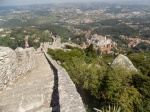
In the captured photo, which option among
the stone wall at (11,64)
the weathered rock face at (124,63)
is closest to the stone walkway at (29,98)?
the stone wall at (11,64)

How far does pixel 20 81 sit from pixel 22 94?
2.29 m

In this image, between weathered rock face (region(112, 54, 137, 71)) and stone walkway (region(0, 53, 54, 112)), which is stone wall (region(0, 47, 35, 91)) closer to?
stone walkway (region(0, 53, 54, 112))

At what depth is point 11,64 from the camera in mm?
8383

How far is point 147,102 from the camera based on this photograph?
992 centimetres

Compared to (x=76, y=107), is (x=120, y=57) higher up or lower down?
lower down

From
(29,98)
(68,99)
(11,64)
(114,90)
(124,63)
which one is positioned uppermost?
(68,99)

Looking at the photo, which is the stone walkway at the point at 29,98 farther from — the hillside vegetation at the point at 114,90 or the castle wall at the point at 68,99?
the hillside vegetation at the point at 114,90

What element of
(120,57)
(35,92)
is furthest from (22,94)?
(120,57)

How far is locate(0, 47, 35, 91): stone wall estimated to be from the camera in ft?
25.0

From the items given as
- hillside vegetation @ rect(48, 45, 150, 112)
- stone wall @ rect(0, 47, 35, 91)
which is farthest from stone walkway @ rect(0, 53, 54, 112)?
hillside vegetation @ rect(48, 45, 150, 112)

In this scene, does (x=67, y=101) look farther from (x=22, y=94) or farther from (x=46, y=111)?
(x=22, y=94)

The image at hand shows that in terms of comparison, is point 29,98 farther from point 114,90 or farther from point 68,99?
point 114,90

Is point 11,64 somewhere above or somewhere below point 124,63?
above

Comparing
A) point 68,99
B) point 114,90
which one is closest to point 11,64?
point 68,99
